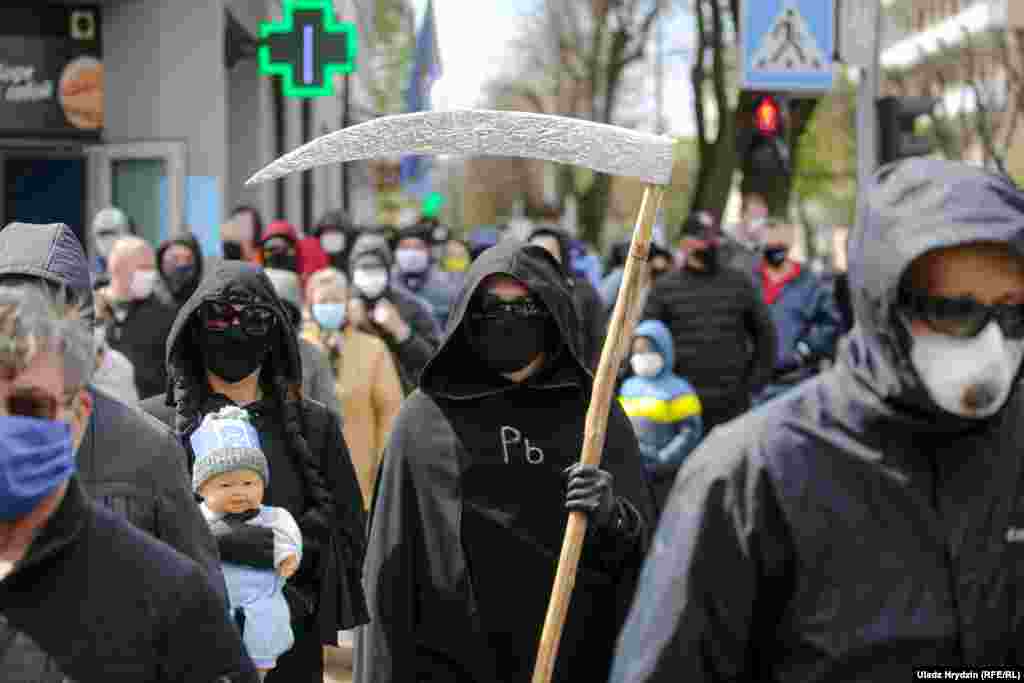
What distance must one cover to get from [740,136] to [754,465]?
22.0 meters

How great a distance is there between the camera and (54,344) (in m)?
3.24

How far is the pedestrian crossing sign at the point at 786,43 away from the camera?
1382cm

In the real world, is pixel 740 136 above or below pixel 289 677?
above

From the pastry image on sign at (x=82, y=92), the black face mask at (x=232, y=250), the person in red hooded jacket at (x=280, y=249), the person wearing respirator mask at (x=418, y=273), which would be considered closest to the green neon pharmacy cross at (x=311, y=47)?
the pastry image on sign at (x=82, y=92)

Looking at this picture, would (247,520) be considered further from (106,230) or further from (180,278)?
(106,230)

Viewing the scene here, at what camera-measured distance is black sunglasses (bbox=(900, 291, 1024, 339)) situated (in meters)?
2.99

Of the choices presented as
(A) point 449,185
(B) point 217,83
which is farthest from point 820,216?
(B) point 217,83

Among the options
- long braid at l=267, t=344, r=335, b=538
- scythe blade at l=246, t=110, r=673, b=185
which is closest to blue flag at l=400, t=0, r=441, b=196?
long braid at l=267, t=344, r=335, b=538

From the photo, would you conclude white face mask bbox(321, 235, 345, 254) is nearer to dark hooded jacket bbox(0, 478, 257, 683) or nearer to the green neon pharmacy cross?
the green neon pharmacy cross

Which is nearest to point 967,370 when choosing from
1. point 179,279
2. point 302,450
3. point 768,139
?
point 302,450

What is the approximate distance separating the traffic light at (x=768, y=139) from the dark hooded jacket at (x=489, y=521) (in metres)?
13.0

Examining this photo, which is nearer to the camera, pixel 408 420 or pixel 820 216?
pixel 408 420

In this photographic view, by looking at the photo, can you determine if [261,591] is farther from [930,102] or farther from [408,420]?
[930,102]

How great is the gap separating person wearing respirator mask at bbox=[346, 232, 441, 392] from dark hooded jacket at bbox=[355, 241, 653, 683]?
4894 mm
